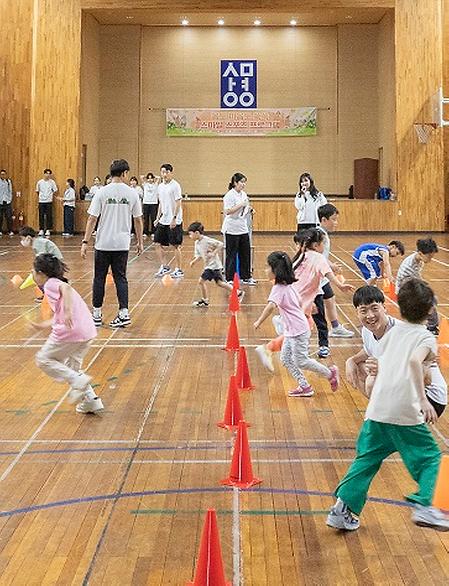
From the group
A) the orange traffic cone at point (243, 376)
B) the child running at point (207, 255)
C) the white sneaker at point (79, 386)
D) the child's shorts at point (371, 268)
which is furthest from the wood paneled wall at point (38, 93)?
the white sneaker at point (79, 386)

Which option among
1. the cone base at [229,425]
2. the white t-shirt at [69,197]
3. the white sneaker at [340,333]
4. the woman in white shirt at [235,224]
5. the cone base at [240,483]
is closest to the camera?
the cone base at [240,483]

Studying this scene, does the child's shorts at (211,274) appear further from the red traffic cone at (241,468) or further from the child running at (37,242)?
the red traffic cone at (241,468)

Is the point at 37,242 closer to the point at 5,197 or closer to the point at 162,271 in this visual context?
the point at 162,271

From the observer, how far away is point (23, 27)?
2244cm

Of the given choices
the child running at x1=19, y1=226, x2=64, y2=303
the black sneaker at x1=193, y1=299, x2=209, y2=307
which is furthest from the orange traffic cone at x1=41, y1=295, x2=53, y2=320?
the black sneaker at x1=193, y1=299, x2=209, y2=307

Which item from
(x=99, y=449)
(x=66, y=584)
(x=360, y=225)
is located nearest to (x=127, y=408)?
(x=99, y=449)

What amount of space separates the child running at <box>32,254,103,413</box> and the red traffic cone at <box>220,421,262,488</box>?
148cm

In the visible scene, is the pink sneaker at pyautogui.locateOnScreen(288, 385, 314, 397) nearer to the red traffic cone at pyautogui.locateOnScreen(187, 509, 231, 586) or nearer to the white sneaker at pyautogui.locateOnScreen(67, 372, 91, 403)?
the white sneaker at pyautogui.locateOnScreen(67, 372, 91, 403)

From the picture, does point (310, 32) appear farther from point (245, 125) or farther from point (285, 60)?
point (245, 125)

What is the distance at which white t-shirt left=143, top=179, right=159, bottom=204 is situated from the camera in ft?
69.4

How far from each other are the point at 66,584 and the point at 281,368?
3962 mm

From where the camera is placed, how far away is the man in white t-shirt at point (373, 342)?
376 centimetres

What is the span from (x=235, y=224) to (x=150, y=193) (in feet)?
34.9

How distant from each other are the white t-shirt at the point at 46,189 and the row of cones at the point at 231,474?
15633 mm
